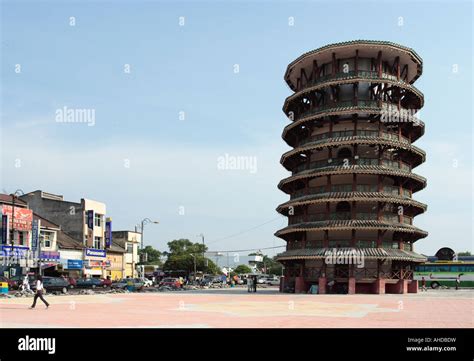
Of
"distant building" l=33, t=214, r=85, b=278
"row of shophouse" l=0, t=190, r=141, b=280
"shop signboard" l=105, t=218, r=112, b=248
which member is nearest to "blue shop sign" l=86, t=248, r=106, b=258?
"row of shophouse" l=0, t=190, r=141, b=280

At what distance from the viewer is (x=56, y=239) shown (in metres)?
74.5

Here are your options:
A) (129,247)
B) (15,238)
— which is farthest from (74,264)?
(129,247)

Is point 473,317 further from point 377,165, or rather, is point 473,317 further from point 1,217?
point 1,217

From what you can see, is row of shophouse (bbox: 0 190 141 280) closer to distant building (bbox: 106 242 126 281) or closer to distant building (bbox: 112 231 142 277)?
distant building (bbox: 106 242 126 281)

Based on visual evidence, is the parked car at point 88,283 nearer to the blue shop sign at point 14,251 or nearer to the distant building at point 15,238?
the distant building at point 15,238

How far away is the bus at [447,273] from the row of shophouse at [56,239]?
152 feet

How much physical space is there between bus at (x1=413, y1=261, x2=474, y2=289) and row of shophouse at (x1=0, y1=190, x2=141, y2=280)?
4619 centimetres

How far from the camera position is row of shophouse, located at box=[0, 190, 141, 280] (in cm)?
6481

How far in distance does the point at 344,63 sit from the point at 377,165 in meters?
11.2

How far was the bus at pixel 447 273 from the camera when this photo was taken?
68.6 m

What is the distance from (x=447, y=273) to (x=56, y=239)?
170 ft

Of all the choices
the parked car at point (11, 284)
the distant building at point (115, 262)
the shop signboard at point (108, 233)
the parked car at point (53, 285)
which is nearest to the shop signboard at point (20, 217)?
the parked car at point (11, 284)
